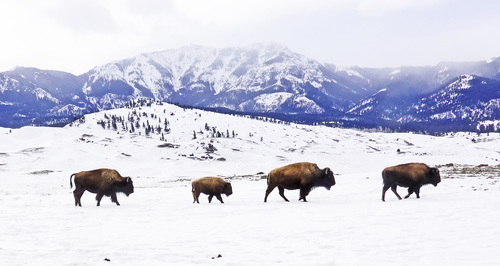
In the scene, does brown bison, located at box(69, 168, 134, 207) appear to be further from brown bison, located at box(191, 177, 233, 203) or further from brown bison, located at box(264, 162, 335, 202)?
brown bison, located at box(264, 162, 335, 202)

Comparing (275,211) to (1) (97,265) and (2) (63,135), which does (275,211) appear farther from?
(2) (63,135)

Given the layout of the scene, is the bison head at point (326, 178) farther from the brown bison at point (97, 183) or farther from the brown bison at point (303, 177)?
the brown bison at point (97, 183)

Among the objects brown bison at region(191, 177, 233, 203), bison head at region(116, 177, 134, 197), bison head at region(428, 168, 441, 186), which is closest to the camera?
bison head at region(428, 168, 441, 186)

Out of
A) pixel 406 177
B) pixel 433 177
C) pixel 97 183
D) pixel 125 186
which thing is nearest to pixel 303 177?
pixel 406 177

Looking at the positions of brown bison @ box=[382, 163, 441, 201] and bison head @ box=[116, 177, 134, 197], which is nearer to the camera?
brown bison @ box=[382, 163, 441, 201]

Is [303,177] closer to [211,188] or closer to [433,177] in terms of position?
[211,188]

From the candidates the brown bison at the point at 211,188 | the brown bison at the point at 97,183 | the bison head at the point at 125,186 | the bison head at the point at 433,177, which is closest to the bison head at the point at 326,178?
the bison head at the point at 433,177

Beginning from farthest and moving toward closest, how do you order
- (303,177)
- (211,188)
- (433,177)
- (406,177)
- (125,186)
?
(211,188) < (125,186) < (303,177) < (433,177) < (406,177)

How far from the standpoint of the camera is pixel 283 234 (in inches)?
428

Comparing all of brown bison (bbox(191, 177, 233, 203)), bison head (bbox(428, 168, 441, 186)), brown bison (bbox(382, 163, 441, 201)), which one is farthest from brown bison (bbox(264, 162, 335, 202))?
bison head (bbox(428, 168, 441, 186))

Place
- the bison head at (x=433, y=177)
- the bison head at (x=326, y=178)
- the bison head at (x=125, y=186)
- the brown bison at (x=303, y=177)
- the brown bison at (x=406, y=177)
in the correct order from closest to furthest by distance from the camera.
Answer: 1. the brown bison at (x=406, y=177)
2. the bison head at (x=433, y=177)
3. the brown bison at (x=303, y=177)
4. the bison head at (x=326, y=178)
5. the bison head at (x=125, y=186)

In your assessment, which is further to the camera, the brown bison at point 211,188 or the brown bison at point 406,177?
the brown bison at point 211,188

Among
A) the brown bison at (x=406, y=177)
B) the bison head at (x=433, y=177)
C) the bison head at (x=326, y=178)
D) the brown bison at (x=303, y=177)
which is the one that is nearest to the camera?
the brown bison at (x=406, y=177)

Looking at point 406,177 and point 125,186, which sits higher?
point 406,177
